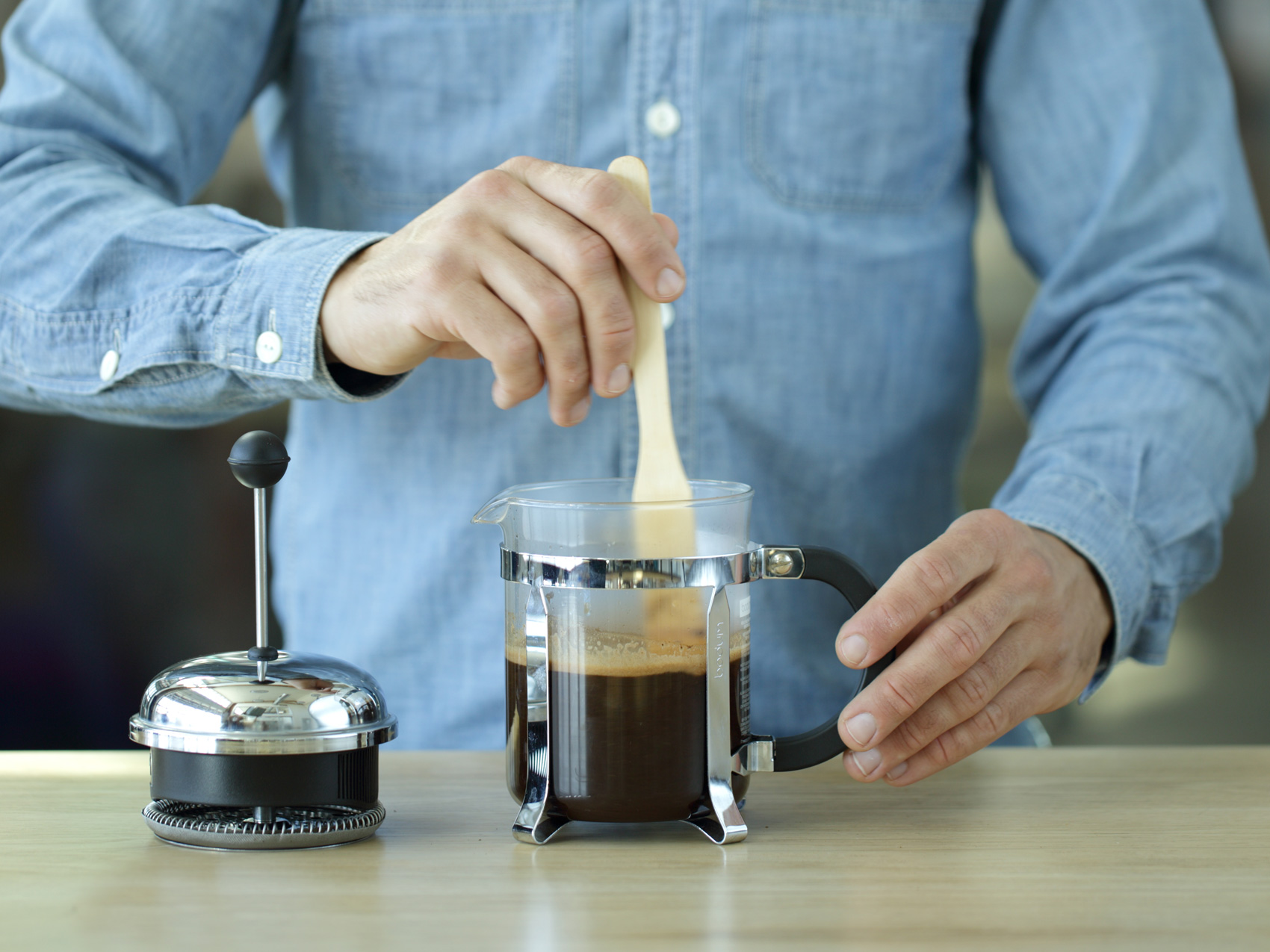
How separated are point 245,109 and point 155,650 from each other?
127cm

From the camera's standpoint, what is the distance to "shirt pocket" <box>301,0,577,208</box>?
114cm

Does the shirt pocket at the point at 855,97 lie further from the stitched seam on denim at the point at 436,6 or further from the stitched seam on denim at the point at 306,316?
the stitched seam on denim at the point at 306,316

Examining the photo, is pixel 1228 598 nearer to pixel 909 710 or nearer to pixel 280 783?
pixel 909 710

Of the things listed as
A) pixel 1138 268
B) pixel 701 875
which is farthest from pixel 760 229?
pixel 701 875

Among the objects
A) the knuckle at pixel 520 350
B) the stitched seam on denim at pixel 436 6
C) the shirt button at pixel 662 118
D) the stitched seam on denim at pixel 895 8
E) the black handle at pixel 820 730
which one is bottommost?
the black handle at pixel 820 730

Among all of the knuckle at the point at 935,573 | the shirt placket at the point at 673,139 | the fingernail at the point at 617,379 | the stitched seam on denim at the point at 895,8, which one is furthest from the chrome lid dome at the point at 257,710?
the stitched seam on denim at the point at 895,8

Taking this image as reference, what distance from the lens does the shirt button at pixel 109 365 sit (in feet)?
3.16

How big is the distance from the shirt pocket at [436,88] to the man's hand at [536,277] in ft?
1.23

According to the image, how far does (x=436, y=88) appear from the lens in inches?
45.3

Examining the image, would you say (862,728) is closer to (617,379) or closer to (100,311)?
(617,379)

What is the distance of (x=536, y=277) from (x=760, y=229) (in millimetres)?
468

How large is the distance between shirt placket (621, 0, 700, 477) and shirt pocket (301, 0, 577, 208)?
6 cm

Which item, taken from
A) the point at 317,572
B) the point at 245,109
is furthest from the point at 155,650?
the point at 245,109

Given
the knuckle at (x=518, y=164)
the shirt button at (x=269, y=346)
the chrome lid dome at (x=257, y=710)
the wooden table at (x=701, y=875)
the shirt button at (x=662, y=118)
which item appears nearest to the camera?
the wooden table at (x=701, y=875)
